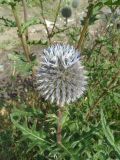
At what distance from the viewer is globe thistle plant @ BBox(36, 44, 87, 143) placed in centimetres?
240

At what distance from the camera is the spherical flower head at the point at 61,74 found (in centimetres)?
240

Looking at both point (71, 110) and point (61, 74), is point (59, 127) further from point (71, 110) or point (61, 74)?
point (71, 110)

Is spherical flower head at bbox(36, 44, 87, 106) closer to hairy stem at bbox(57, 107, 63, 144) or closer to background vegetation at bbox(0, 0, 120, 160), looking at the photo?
hairy stem at bbox(57, 107, 63, 144)

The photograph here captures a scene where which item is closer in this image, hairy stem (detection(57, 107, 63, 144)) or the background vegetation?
hairy stem (detection(57, 107, 63, 144))

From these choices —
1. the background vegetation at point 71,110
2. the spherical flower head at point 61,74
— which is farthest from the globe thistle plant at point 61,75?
the background vegetation at point 71,110

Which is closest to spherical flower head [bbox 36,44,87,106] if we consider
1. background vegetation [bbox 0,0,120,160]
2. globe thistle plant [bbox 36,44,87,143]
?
globe thistle plant [bbox 36,44,87,143]

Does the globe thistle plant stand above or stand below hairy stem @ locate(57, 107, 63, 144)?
above

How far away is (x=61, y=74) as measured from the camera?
244 centimetres

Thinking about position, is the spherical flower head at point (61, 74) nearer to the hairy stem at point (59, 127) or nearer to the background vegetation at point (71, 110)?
the hairy stem at point (59, 127)

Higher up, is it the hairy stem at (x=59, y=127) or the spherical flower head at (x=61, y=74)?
the spherical flower head at (x=61, y=74)

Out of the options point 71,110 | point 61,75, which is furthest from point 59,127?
point 71,110

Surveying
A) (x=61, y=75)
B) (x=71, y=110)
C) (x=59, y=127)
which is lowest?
(x=59, y=127)

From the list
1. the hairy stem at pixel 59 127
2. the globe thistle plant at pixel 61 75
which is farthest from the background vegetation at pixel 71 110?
the globe thistle plant at pixel 61 75

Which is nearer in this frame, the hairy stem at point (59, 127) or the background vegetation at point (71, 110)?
the hairy stem at point (59, 127)
